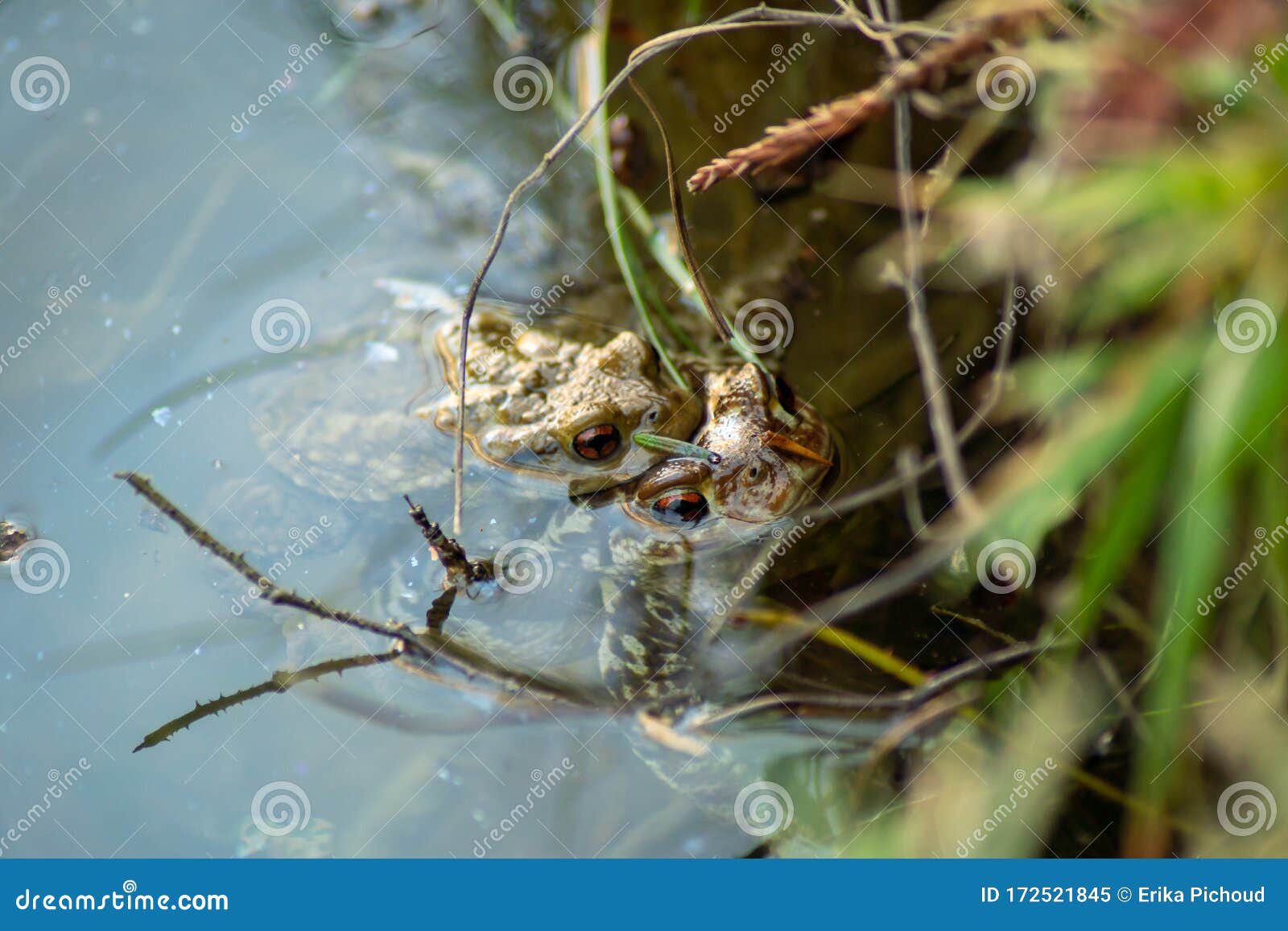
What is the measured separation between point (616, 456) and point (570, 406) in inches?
9.2

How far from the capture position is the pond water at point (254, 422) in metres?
2.68

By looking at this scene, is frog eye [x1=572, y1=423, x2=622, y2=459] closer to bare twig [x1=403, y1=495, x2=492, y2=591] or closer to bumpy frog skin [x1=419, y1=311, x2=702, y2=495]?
bumpy frog skin [x1=419, y1=311, x2=702, y2=495]

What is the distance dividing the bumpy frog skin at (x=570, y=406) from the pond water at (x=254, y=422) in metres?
0.13

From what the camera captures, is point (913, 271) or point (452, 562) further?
point (913, 271)

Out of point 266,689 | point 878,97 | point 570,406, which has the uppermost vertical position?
point 878,97

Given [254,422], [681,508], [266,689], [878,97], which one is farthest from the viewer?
[254,422]

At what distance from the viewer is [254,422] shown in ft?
10.5

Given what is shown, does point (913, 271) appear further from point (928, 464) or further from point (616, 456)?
point (616, 456)

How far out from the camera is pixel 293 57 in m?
3.82

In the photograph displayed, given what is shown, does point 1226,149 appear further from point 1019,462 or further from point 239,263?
point 239,263

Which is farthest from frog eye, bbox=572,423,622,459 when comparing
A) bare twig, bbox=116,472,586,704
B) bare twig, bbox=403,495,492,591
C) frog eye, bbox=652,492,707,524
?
bare twig, bbox=116,472,586,704

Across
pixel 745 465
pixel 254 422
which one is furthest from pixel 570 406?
pixel 254 422

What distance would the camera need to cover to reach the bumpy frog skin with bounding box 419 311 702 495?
116 inches

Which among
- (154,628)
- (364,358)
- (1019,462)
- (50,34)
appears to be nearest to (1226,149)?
(1019,462)
